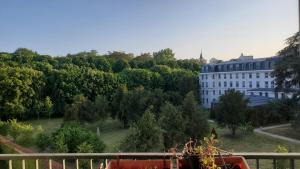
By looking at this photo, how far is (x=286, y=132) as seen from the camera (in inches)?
708

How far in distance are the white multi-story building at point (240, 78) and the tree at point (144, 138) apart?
1601cm

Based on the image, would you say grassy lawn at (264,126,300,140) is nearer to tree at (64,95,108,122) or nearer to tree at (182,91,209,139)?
tree at (182,91,209,139)

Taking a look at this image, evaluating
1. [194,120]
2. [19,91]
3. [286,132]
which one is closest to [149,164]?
[194,120]

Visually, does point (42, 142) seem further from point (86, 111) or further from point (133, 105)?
point (133, 105)

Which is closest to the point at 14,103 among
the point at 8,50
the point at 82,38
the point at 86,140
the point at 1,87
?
→ the point at 1,87

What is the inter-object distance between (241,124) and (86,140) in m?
8.93

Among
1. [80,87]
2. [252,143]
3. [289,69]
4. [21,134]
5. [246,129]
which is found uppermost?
[289,69]

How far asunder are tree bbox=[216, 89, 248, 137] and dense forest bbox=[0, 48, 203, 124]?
5219 millimetres

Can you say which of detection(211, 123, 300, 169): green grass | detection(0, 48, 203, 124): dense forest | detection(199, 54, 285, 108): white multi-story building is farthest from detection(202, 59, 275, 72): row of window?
detection(211, 123, 300, 169): green grass

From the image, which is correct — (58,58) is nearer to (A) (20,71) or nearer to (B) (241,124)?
(A) (20,71)

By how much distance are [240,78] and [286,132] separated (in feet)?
46.0

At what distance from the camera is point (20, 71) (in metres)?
28.0

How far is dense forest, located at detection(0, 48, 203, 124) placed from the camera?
72.1ft

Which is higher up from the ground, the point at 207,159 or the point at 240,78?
the point at 240,78
